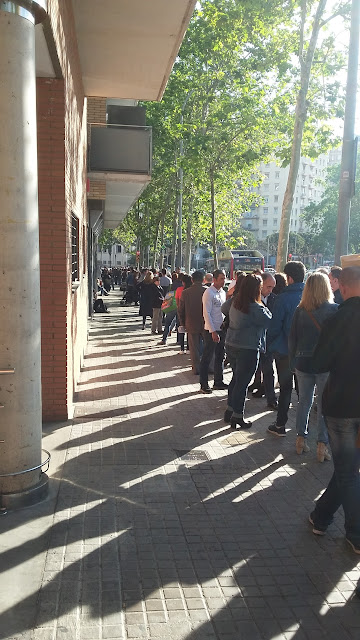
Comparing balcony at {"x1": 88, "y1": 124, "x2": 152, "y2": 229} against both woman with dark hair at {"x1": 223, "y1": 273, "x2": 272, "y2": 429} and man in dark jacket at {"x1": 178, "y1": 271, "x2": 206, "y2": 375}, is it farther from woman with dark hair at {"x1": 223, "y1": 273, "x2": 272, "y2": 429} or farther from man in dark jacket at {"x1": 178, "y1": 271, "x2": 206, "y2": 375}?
woman with dark hair at {"x1": 223, "y1": 273, "x2": 272, "y2": 429}

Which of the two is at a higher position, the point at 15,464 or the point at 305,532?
the point at 15,464

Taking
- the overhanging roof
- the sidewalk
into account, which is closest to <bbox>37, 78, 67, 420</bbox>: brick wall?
the sidewalk

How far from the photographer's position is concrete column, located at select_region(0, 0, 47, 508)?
441cm

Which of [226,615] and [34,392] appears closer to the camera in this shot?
[226,615]

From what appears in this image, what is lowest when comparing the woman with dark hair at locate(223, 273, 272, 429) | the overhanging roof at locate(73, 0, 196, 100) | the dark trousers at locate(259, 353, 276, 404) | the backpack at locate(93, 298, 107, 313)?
the backpack at locate(93, 298, 107, 313)

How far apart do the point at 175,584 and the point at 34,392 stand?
1886mm

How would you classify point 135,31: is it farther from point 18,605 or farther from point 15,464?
point 18,605

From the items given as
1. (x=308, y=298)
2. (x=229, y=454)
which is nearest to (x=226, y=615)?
(x=229, y=454)

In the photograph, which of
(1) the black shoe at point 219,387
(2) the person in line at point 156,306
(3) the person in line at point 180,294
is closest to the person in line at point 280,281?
(1) the black shoe at point 219,387

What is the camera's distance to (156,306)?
17.7 meters

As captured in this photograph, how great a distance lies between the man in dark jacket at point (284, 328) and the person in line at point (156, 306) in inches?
406

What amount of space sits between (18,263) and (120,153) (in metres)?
9.89

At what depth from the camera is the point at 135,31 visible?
832 centimetres

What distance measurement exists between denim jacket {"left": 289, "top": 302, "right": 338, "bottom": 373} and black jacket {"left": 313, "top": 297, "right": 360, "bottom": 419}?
67.0 inches
